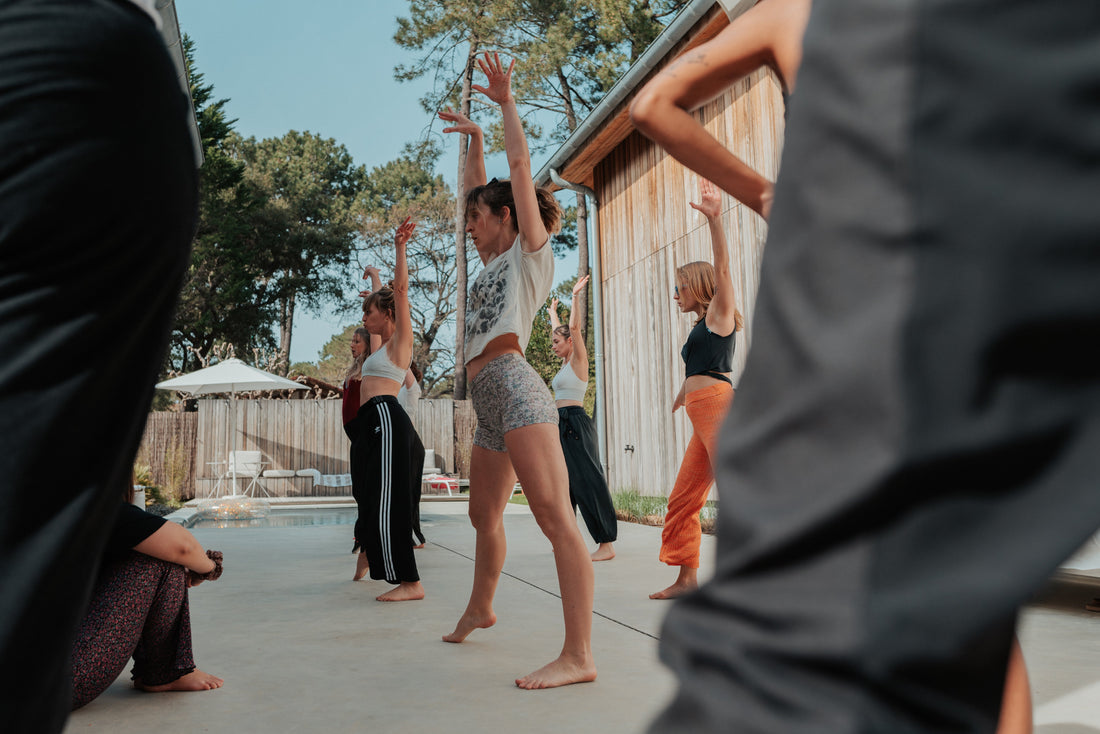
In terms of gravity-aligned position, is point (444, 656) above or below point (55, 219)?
below

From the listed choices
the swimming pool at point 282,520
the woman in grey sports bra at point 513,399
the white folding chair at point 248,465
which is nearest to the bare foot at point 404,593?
the woman in grey sports bra at point 513,399

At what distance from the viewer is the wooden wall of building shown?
782cm

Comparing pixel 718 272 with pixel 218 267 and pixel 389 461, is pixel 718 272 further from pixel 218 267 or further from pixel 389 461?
pixel 218 267

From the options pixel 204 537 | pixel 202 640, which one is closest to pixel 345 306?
pixel 204 537

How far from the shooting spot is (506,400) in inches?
112

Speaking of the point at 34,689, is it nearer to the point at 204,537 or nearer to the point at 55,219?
the point at 55,219

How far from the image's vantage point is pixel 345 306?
35.0 metres

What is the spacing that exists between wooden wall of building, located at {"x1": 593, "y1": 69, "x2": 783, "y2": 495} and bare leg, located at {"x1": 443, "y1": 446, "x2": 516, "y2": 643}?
490cm

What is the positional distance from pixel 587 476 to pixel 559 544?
309 cm

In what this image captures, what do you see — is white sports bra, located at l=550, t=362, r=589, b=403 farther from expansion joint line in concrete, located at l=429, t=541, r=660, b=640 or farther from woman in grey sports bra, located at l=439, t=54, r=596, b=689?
woman in grey sports bra, located at l=439, t=54, r=596, b=689

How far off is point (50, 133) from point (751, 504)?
80 centimetres

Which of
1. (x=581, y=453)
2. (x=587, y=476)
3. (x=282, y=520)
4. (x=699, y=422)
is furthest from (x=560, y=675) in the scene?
(x=282, y=520)

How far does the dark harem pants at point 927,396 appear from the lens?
0.45 meters

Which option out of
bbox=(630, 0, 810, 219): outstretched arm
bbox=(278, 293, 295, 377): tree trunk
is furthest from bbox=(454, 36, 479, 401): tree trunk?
bbox=(630, 0, 810, 219): outstretched arm
